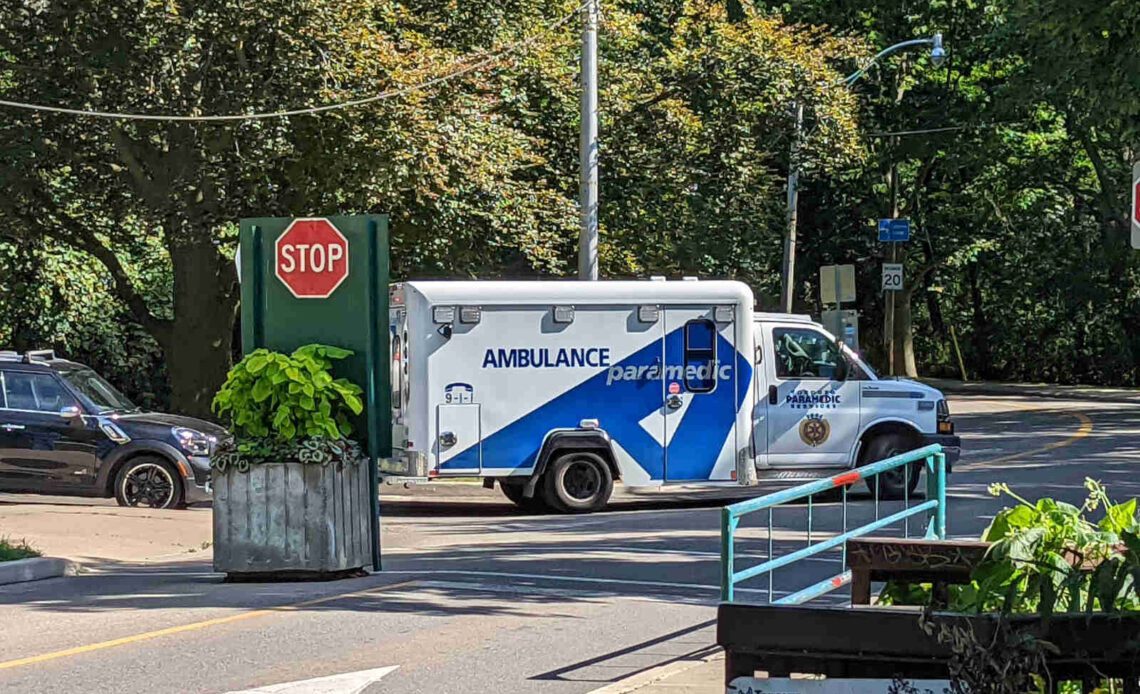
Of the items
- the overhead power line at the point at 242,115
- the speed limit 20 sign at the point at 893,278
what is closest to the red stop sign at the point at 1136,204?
the overhead power line at the point at 242,115

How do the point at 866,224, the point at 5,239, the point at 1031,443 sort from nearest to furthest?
the point at 5,239, the point at 1031,443, the point at 866,224

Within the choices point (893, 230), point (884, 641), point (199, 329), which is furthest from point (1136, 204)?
point (893, 230)

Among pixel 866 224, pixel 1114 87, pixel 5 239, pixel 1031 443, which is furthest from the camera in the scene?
pixel 866 224

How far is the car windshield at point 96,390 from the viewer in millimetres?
19047

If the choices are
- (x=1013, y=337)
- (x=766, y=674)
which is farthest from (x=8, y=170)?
(x=1013, y=337)

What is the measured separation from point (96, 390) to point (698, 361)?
7298 mm

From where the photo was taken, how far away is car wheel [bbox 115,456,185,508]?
1848 centimetres

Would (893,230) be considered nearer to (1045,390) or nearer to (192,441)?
(1045,390)

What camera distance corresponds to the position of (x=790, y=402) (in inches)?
756

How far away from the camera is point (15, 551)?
13523 millimetres

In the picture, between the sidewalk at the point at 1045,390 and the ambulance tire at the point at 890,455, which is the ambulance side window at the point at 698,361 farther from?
the sidewalk at the point at 1045,390

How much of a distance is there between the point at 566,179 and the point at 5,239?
370 inches

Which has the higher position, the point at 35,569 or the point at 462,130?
the point at 462,130

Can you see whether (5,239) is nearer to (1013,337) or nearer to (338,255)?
(338,255)
